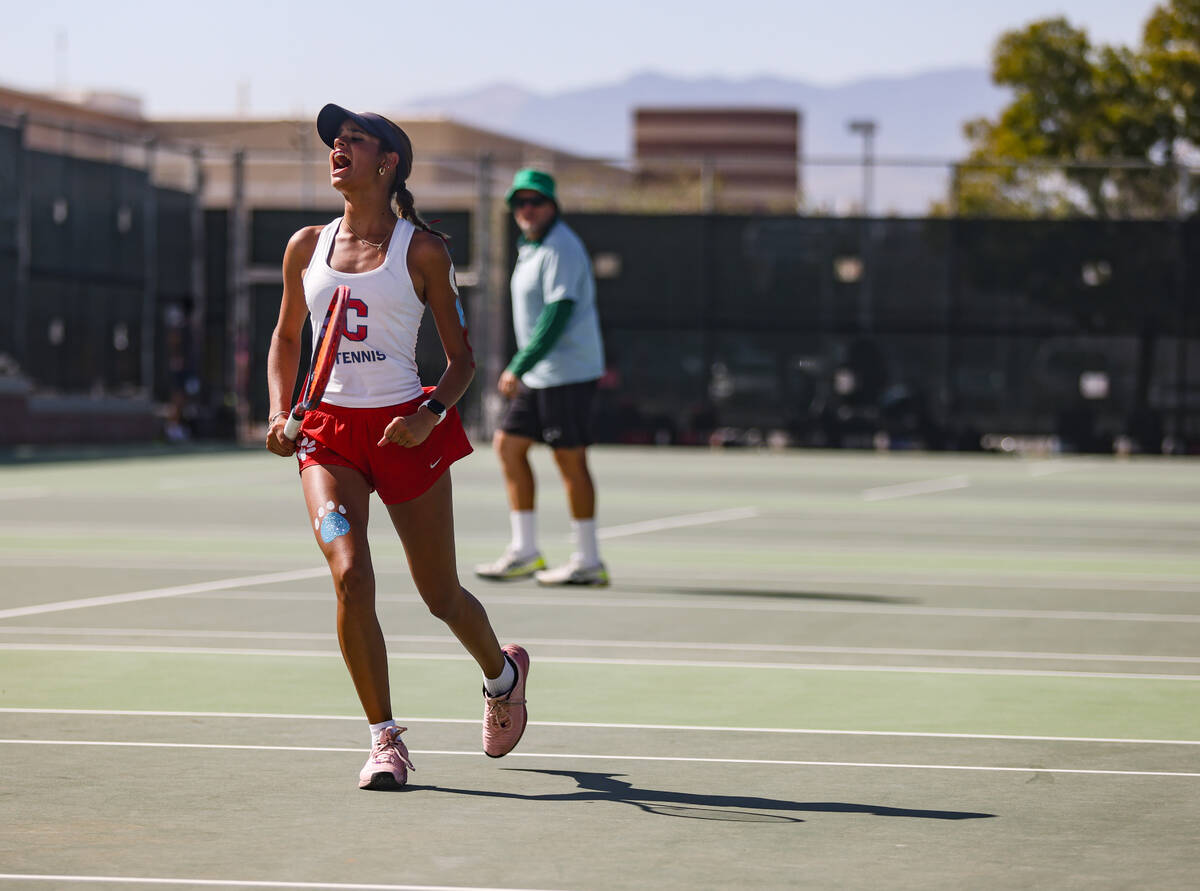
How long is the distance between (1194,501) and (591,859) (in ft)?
59.3

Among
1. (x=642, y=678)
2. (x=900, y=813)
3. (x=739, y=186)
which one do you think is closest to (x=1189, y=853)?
(x=900, y=813)

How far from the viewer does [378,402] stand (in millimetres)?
6289

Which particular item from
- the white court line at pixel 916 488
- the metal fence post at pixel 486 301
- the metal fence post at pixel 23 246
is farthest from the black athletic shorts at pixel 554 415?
the metal fence post at pixel 486 301

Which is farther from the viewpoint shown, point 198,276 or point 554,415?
point 198,276

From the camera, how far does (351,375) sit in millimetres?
6285

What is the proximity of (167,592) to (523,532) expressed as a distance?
6.38ft

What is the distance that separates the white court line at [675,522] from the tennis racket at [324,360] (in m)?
9.42

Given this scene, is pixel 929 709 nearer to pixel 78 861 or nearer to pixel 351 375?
pixel 351 375

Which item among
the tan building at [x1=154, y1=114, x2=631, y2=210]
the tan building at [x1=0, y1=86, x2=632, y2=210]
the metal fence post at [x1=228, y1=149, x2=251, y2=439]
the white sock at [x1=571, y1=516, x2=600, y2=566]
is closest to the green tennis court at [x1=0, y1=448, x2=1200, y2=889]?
the white sock at [x1=571, y1=516, x2=600, y2=566]

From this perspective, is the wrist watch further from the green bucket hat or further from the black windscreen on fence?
the black windscreen on fence

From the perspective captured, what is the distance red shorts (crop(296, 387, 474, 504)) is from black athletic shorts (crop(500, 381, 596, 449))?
5.25 meters

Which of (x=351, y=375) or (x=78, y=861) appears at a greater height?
(x=351, y=375)

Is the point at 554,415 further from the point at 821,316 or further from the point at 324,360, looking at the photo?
the point at 821,316

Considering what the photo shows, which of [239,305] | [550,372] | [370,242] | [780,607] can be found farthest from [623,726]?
[239,305]
